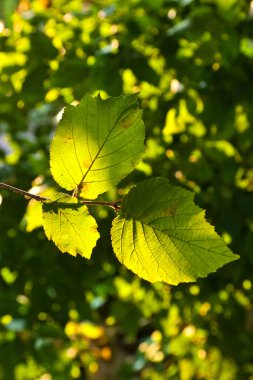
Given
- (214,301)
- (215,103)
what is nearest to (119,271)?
(214,301)

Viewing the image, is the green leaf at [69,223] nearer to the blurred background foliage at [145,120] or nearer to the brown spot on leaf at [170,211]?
the brown spot on leaf at [170,211]

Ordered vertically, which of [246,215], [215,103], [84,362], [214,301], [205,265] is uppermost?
[205,265]

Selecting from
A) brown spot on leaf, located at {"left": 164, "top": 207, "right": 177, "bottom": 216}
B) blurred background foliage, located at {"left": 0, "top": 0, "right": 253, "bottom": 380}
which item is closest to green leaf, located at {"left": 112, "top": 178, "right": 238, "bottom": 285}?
brown spot on leaf, located at {"left": 164, "top": 207, "right": 177, "bottom": 216}

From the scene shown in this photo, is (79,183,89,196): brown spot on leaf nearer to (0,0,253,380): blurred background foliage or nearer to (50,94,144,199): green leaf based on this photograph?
(50,94,144,199): green leaf

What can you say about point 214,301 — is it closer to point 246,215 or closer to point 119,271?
point 119,271

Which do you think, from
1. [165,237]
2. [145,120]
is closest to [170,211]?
[165,237]
